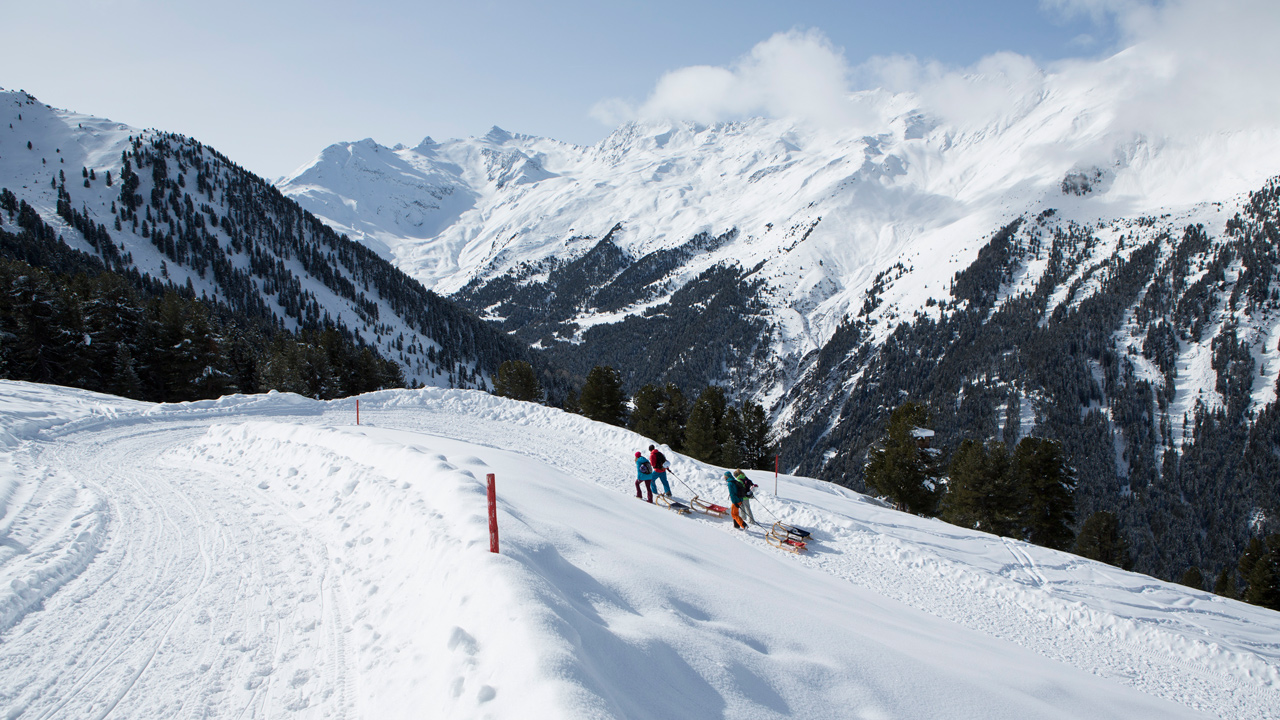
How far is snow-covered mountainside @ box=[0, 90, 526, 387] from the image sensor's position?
137m

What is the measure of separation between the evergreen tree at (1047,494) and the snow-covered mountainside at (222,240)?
11415 centimetres

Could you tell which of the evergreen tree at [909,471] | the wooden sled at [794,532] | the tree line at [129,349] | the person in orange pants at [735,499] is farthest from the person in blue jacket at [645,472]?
the tree line at [129,349]

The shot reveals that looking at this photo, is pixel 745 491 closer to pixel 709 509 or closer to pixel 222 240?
pixel 709 509

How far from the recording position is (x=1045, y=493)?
119ft

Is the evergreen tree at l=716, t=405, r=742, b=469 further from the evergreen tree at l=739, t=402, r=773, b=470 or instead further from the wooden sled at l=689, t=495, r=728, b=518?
the wooden sled at l=689, t=495, r=728, b=518

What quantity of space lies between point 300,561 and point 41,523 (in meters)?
4.39

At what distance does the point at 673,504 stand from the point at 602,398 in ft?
108

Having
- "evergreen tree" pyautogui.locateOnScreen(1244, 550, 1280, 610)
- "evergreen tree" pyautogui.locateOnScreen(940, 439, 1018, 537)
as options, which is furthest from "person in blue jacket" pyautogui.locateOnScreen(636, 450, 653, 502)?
"evergreen tree" pyautogui.locateOnScreen(1244, 550, 1280, 610)

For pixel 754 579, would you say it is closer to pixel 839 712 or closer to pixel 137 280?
pixel 839 712

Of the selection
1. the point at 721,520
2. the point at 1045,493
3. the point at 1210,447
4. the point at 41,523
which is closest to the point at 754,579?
the point at 721,520

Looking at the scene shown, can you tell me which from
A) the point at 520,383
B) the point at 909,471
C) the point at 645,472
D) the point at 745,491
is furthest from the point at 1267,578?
the point at 520,383

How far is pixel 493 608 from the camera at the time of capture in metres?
5.46

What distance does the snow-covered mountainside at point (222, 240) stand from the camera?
137125 millimetres

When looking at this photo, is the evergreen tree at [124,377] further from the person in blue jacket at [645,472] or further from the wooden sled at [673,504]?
the wooden sled at [673,504]
